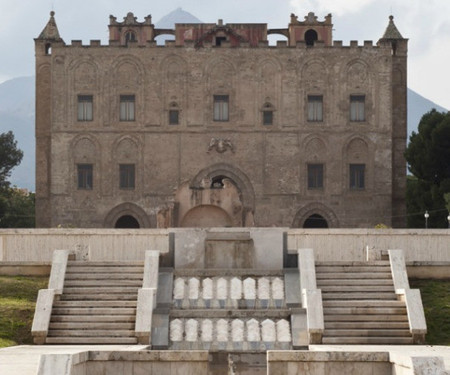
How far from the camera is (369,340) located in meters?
24.0

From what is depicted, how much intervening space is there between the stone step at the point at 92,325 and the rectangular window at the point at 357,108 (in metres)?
36.2

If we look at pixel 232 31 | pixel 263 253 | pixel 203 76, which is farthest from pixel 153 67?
pixel 263 253

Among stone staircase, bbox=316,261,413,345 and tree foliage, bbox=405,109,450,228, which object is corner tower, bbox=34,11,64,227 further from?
stone staircase, bbox=316,261,413,345

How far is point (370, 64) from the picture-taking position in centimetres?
5950

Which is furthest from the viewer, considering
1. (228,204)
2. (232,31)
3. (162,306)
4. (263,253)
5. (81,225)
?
(232,31)

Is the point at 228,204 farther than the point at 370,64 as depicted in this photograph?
No

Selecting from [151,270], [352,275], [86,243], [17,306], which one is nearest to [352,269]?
[352,275]

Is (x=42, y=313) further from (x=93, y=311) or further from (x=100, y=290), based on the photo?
(x=100, y=290)

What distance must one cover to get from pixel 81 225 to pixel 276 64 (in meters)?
12.4

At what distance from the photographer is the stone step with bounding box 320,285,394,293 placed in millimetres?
26000

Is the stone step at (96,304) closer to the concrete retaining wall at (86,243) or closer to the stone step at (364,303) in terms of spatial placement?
the stone step at (364,303)

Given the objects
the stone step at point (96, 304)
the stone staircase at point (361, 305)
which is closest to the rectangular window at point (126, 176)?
the stone staircase at point (361, 305)

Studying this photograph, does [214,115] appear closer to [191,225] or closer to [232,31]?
[232,31]

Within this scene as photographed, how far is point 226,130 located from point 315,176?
16.0 feet
